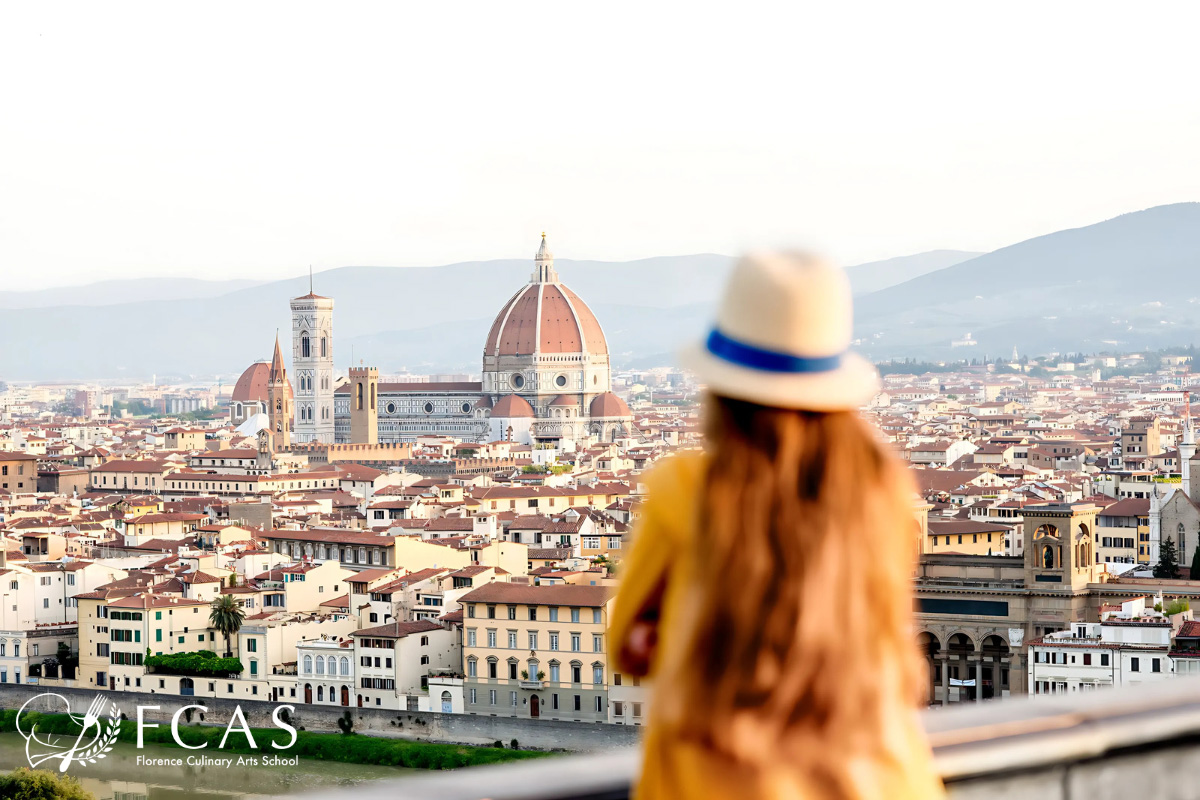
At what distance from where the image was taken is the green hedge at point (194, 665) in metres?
18.5

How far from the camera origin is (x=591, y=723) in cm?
1672

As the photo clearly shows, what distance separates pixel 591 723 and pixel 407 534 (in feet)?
31.2

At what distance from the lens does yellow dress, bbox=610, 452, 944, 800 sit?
3.53 feet

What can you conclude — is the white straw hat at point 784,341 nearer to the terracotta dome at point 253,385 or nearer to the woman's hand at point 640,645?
the woman's hand at point 640,645

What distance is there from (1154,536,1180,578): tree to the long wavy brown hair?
18.3 metres

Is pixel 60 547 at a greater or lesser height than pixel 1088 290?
lesser

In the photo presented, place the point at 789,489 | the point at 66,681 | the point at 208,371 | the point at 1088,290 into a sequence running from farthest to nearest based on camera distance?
1. the point at 208,371
2. the point at 1088,290
3. the point at 66,681
4. the point at 789,489

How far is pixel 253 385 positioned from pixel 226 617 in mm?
47814

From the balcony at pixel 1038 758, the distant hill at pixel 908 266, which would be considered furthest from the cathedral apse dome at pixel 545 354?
the distant hill at pixel 908 266

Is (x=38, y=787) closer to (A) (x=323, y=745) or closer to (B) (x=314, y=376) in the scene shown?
(A) (x=323, y=745)

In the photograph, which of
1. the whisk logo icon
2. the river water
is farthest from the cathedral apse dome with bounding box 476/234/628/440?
the river water

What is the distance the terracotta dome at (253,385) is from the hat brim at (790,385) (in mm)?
65554

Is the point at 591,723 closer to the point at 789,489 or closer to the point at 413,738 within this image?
the point at 413,738

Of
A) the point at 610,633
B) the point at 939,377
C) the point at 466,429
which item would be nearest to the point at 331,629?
the point at 610,633
